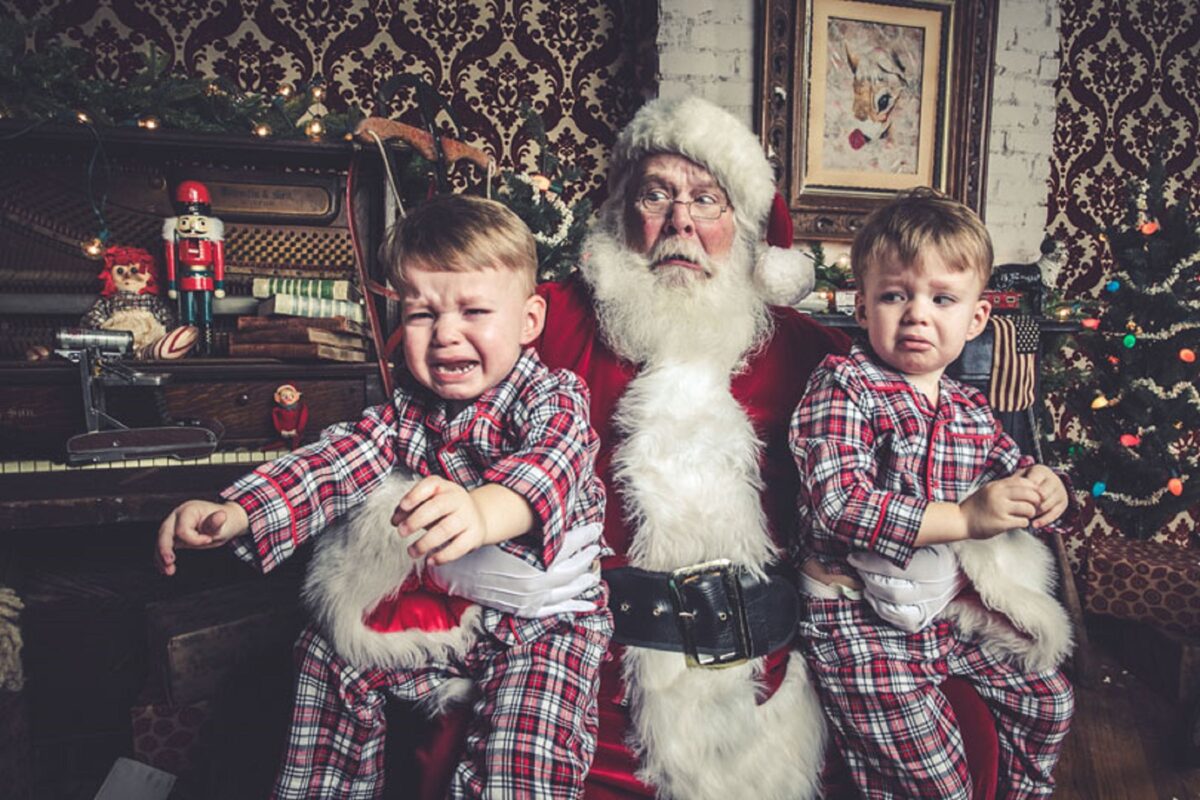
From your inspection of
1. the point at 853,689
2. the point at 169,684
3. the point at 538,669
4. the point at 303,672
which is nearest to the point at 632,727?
the point at 538,669

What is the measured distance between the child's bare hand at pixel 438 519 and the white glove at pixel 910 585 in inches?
32.6

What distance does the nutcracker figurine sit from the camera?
2416mm

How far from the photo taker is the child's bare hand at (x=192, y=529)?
119 centimetres

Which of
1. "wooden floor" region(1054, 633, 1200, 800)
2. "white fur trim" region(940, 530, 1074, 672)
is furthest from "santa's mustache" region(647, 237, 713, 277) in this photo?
"wooden floor" region(1054, 633, 1200, 800)

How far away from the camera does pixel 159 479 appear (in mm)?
1988

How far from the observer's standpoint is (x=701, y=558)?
1.62 meters

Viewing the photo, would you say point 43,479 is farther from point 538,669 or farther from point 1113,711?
point 1113,711

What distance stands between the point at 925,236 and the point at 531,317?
800mm

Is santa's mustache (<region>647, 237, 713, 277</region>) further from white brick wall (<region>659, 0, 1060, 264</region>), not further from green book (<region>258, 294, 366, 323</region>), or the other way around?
white brick wall (<region>659, 0, 1060, 264</region>)

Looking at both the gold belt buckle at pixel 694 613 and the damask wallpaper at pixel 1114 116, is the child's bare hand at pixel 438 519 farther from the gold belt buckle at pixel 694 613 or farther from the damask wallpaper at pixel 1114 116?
the damask wallpaper at pixel 1114 116

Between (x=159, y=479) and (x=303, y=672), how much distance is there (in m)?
0.86

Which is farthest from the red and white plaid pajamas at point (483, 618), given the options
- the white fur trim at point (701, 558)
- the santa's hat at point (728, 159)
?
the santa's hat at point (728, 159)

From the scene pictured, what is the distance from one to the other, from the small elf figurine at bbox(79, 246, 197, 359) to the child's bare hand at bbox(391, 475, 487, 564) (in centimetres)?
168

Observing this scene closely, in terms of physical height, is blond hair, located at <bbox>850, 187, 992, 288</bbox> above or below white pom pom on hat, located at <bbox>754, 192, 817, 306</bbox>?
above
